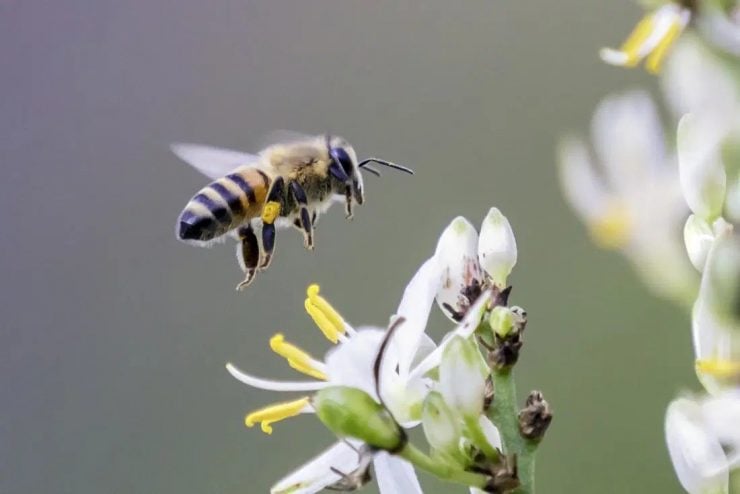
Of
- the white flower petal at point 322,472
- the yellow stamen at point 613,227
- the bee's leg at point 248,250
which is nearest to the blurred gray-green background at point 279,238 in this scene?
the bee's leg at point 248,250

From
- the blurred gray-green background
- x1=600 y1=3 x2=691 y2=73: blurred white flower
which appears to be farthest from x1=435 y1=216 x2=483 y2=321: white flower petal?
the blurred gray-green background

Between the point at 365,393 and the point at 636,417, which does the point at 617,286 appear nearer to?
the point at 636,417

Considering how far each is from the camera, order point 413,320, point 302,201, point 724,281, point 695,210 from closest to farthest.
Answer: point 724,281
point 695,210
point 413,320
point 302,201

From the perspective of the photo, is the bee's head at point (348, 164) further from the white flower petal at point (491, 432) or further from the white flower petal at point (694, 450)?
the white flower petal at point (694, 450)

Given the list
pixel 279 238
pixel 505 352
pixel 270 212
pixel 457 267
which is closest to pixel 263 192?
pixel 270 212

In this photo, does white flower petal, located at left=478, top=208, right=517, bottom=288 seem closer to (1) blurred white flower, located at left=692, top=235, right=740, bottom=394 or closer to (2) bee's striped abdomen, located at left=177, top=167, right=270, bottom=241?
(1) blurred white flower, located at left=692, top=235, right=740, bottom=394

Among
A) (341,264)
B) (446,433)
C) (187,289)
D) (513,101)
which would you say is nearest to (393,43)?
(513,101)

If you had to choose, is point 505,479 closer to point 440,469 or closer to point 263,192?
point 440,469
